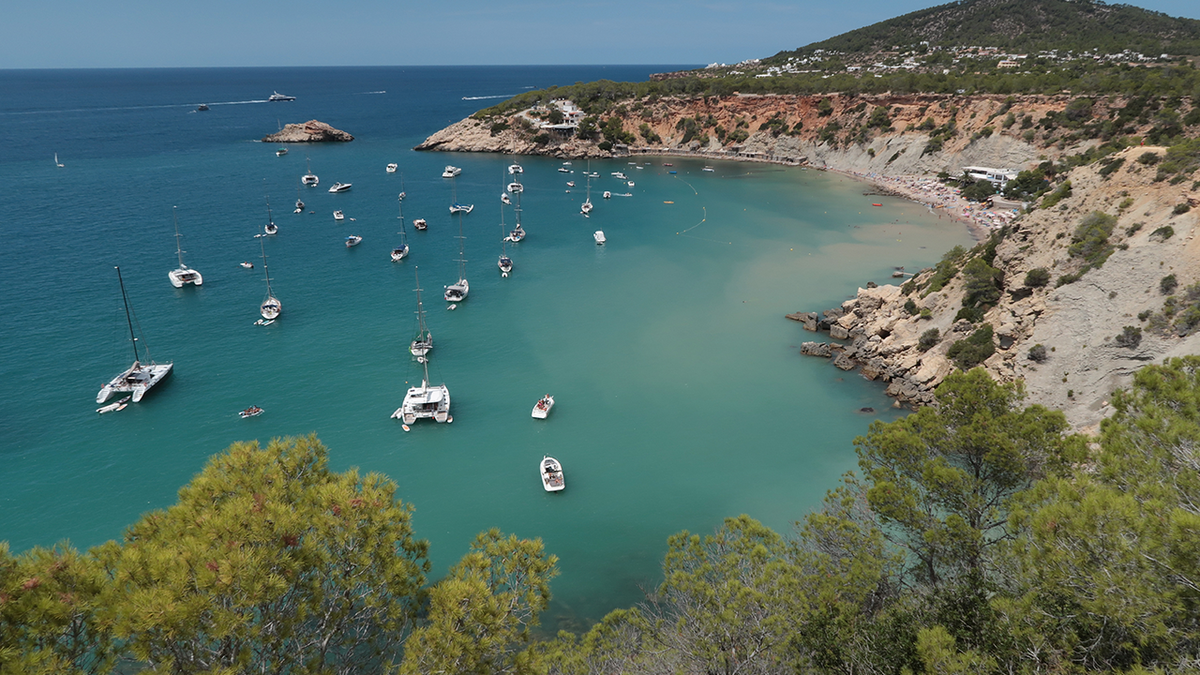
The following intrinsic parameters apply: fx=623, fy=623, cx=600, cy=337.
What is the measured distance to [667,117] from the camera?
389 ft

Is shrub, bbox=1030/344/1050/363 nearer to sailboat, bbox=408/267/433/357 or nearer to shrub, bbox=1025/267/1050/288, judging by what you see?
shrub, bbox=1025/267/1050/288

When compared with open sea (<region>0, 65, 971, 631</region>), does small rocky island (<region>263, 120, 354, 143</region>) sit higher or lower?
higher

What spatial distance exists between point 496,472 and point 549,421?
4.81 meters

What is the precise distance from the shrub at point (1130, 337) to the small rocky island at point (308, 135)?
12613 centimetres

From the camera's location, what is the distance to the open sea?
27.4 metres

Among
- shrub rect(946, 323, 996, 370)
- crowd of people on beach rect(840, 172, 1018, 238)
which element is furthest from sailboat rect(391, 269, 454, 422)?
crowd of people on beach rect(840, 172, 1018, 238)

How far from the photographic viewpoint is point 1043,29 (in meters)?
151

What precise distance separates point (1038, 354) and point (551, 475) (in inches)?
960

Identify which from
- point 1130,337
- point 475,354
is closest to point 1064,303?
point 1130,337

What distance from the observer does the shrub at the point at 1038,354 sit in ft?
99.3

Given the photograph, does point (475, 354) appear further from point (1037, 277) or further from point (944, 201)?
point (944, 201)

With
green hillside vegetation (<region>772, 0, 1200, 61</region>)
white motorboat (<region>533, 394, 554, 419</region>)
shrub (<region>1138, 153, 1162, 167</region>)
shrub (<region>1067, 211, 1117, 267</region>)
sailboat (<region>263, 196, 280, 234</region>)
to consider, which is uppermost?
green hillside vegetation (<region>772, 0, 1200, 61</region>)

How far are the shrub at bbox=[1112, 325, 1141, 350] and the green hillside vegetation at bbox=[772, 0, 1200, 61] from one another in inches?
4840

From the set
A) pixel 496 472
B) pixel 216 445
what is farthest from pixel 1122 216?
pixel 216 445
